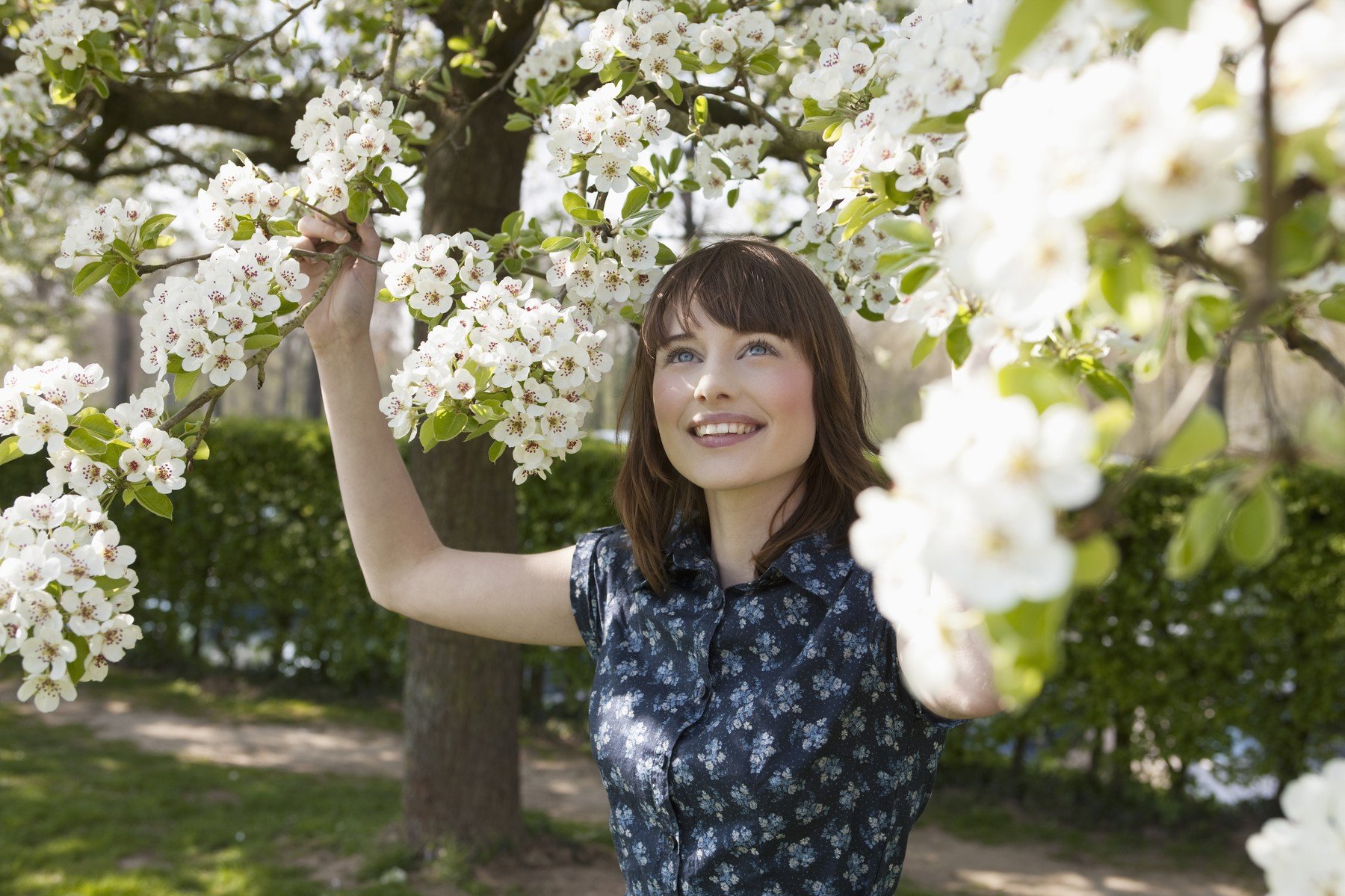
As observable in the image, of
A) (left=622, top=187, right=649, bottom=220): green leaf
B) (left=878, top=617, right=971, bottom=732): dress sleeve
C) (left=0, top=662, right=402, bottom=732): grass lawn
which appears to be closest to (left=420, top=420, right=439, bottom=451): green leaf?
(left=622, top=187, right=649, bottom=220): green leaf

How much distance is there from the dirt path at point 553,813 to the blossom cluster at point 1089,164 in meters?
3.97

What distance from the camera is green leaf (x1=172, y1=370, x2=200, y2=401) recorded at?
5.35ft

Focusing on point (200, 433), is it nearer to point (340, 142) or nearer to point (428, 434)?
point (428, 434)

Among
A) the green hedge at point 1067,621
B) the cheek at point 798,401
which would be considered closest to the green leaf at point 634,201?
the cheek at point 798,401

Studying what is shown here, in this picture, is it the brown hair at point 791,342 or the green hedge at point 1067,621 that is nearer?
the brown hair at point 791,342

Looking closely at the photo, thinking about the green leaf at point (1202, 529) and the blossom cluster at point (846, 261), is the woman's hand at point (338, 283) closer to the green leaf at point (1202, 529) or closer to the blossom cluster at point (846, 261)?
the blossom cluster at point (846, 261)

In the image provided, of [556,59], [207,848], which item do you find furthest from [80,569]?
[207,848]

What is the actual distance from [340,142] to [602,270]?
0.50m

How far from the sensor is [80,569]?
4.65 feet

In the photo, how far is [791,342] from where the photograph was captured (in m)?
1.90

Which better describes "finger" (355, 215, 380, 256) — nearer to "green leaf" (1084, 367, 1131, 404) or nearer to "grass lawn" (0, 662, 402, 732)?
"green leaf" (1084, 367, 1131, 404)

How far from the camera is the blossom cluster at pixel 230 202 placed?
70.8 inches

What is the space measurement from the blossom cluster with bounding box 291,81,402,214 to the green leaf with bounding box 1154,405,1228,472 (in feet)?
5.08

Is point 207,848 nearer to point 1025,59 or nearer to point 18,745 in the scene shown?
point 18,745
